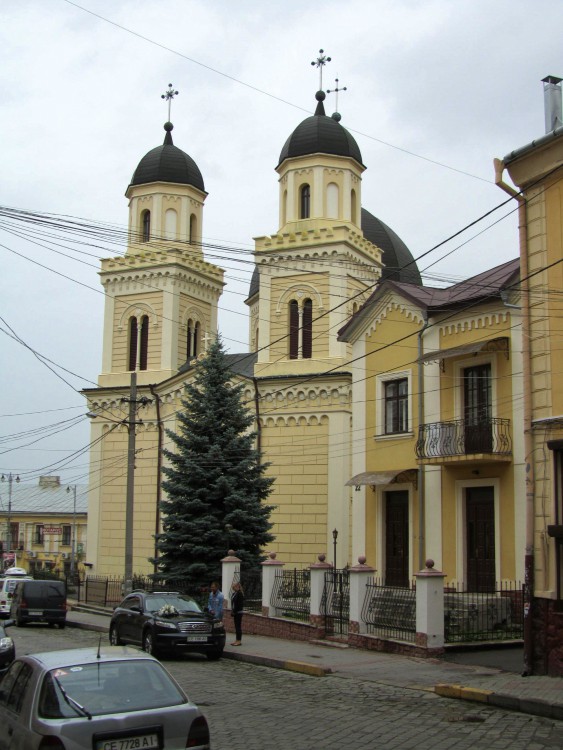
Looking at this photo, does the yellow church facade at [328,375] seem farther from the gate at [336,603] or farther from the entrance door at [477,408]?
the gate at [336,603]

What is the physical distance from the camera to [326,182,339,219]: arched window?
36.9m

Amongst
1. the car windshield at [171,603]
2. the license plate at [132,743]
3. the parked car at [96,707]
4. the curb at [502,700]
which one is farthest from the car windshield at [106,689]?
the car windshield at [171,603]

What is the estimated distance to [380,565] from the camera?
2498cm

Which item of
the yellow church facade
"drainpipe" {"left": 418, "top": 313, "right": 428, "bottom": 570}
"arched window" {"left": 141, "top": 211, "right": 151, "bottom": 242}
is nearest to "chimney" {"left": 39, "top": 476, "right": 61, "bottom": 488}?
the yellow church facade

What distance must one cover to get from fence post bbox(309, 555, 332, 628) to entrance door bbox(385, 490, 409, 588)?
4.62 meters

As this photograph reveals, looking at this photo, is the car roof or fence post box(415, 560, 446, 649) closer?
the car roof

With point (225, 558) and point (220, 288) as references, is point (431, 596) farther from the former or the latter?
point (220, 288)

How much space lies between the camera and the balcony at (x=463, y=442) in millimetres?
21703

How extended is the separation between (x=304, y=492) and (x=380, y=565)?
380 inches

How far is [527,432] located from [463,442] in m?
7.65

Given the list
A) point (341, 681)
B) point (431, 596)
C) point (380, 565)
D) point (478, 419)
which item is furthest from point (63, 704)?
point (380, 565)

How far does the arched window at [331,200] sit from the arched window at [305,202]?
30.3 inches

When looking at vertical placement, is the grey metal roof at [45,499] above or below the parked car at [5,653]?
above

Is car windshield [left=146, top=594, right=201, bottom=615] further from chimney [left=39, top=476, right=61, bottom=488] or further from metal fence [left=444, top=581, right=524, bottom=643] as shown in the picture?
chimney [left=39, top=476, right=61, bottom=488]
